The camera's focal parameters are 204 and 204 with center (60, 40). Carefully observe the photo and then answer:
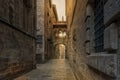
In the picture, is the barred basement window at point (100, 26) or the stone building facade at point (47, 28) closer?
the barred basement window at point (100, 26)

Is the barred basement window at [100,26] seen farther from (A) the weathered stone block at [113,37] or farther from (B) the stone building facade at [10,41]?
(B) the stone building facade at [10,41]

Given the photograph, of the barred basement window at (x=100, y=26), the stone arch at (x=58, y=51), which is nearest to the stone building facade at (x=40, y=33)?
the stone arch at (x=58, y=51)

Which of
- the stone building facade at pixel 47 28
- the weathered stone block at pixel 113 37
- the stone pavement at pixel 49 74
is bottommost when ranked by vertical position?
the stone pavement at pixel 49 74

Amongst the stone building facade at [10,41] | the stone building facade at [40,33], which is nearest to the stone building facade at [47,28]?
the stone building facade at [40,33]

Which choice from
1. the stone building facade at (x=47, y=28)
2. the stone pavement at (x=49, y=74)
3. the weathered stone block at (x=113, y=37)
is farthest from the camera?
the stone building facade at (x=47, y=28)

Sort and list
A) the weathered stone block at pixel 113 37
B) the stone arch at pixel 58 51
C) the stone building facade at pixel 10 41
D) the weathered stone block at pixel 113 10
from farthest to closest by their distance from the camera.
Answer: the stone arch at pixel 58 51 → the stone building facade at pixel 10 41 → the weathered stone block at pixel 113 37 → the weathered stone block at pixel 113 10

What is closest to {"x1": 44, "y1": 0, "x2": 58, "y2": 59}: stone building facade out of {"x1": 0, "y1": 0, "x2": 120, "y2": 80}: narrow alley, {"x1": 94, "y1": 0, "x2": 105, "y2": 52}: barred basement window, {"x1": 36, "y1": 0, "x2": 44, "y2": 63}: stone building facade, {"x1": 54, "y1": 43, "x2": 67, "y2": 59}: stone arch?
{"x1": 36, "y1": 0, "x2": 44, "y2": 63}: stone building facade

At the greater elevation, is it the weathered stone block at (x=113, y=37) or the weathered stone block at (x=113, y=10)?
the weathered stone block at (x=113, y=10)

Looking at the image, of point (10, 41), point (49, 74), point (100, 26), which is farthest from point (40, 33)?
point (100, 26)

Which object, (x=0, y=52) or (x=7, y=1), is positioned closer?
(x=0, y=52)

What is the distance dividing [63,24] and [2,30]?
2683cm

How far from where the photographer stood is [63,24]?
33844mm

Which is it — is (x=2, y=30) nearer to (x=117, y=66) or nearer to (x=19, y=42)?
(x=19, y=42)

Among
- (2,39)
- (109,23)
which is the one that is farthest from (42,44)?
(109,23)
